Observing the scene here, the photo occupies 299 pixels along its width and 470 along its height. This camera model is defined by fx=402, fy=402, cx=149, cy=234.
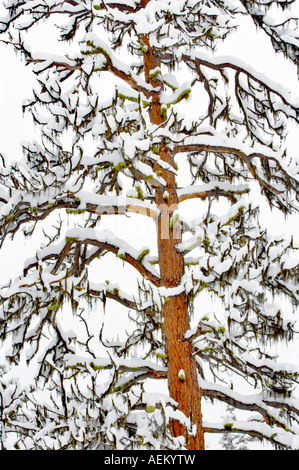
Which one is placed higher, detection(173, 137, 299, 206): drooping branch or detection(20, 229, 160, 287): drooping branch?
detection(173, 137, 299, 206): drooping branch

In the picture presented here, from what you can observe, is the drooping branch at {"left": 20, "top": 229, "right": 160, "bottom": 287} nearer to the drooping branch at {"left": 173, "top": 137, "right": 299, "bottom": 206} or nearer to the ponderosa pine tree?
the ponderosa pine tree

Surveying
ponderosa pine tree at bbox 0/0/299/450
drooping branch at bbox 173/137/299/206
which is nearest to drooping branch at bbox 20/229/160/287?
ponderosa pine tree at bbox 0/0/299/450

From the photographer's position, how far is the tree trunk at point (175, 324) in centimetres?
507

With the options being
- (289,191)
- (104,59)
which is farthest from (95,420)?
(104,59)

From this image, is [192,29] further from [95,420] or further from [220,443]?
[220,443]

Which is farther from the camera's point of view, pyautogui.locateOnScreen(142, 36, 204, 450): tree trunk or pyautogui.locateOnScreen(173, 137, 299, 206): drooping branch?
pyautogui.locateOnScreen(173, 137, 299, 206): drooping branch

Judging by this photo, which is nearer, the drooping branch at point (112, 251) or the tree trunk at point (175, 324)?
the tree trunk at point (175, 324)

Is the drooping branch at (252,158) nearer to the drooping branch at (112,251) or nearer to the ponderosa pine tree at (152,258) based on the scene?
the ponderosa pine tree at (152,258)

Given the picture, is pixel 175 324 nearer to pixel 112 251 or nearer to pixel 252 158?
pixel 112 251

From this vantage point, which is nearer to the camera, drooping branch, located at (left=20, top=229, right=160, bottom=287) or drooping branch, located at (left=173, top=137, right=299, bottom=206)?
drooping branch, located at (left=20, top=229, right=160, bottom=287)

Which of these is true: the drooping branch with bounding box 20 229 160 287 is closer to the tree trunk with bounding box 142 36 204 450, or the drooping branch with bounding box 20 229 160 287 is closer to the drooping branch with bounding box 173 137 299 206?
the tree trunk with bounding box 142 36 204 450

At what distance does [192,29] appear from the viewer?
729cm

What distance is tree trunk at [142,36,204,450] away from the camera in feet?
16.6

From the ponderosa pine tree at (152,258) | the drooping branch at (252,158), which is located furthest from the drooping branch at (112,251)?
the drooping branch at (252,158)
